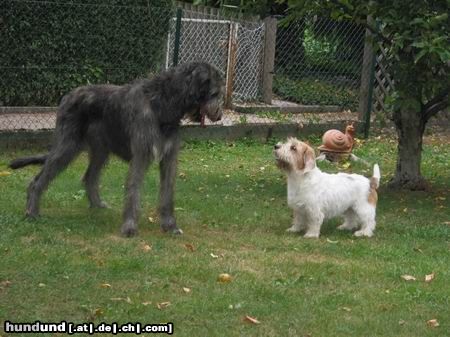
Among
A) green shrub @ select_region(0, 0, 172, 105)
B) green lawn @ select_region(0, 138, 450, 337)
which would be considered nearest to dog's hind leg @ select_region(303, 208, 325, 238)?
green lawn @ select_region(0, 138, 450, 337)

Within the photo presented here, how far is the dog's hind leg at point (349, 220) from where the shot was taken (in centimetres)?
841

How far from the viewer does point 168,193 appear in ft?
26.3

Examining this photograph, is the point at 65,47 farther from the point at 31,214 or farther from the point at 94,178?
the point at 31,214

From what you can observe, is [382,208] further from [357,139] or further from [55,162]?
[357,139]

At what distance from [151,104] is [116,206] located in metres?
1.66

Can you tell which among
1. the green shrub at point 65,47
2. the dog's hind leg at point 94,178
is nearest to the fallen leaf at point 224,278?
the dog's hind leg at point 94,178

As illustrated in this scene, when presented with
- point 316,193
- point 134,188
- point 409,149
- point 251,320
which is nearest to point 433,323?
point 251,320

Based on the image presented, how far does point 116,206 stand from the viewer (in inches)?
354

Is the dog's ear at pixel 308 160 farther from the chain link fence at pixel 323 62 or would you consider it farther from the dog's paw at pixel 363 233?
the chain link fence at pixel 323 62

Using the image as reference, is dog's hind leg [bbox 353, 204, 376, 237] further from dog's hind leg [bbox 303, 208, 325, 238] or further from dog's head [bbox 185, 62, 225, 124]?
dog's head [bbox 185, 62, 225, 124]

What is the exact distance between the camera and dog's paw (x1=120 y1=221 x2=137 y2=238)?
765cm

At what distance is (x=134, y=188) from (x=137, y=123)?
0.58m

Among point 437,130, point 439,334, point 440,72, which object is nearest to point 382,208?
point 440,72

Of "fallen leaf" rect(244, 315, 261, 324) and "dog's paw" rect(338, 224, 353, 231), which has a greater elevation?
"fallen leaf" rect(244, 315, 261, 324)
